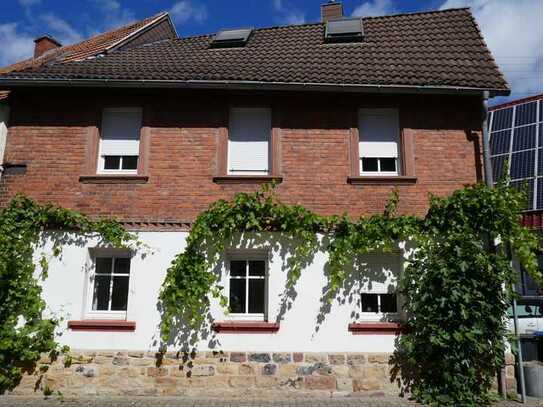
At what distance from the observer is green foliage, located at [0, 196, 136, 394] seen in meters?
7.36

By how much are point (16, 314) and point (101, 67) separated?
489 cm

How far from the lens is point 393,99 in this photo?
8523mm

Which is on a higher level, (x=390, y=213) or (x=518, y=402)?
(x=390, y=213)

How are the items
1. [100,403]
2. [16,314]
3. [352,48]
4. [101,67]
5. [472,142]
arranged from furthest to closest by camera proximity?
[352,48] < [101,67] < [472,142] < [16,314] < [100,403]

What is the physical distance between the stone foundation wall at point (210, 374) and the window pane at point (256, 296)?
0.77 metres

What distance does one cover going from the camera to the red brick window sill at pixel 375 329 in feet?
24.7

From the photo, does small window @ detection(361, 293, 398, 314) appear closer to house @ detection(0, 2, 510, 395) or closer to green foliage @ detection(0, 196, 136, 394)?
house @ detection(0, 2, 510, 395)

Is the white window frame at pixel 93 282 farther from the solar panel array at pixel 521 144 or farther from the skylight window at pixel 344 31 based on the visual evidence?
the solar panel array at pixel 521 144

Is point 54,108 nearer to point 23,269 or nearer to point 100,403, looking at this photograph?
point 23,269

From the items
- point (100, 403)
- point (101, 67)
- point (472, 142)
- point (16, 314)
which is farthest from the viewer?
point (101, 67)

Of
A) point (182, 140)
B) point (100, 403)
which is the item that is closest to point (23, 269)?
point (100, 403)

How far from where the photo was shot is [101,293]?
8.02m

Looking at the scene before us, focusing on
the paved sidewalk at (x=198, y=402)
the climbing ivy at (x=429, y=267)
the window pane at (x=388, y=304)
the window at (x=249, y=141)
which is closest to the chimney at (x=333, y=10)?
the window at (x=249, y=141)

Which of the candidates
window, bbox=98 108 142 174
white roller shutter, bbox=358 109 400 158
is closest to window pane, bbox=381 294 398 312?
white roller shutter, bbox=358 109 400 158
